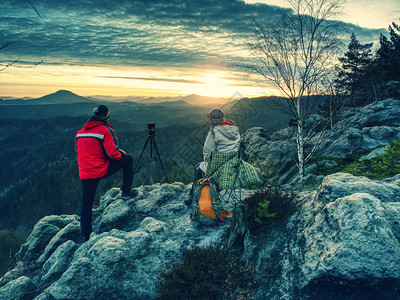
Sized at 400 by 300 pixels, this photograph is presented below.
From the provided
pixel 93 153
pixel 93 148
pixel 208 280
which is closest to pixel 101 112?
pixel 93 148

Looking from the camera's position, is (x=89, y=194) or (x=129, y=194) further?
(x=129, y=194)

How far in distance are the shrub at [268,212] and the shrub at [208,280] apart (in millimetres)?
800

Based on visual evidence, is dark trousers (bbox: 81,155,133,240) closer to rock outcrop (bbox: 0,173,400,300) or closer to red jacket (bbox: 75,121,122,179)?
red jacket (bbox: 75,121,122,179)

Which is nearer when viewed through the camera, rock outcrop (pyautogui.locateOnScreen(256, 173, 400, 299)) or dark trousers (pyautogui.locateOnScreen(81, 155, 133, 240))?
rock outcrop (pyautogui.locateOnScreen(256, 173, 400, 299))

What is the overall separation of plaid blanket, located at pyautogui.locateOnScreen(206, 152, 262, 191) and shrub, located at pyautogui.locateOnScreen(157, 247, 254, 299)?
1.71m

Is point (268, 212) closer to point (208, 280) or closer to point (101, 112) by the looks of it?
point (208, 280)

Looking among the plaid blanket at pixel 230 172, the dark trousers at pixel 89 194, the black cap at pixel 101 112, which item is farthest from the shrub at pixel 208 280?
the black cap at pixel 101 112

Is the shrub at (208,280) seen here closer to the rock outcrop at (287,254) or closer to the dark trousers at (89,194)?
the rock outcrop at (287,254)

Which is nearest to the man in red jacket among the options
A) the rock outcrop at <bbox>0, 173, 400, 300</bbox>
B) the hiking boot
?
the rock outcrop at <bbox>0, 173, 400, 300</bbox>

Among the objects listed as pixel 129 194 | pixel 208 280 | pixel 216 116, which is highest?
pixel 216 116

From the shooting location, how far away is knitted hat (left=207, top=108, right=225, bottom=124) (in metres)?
5.50

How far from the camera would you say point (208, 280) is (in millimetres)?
3482

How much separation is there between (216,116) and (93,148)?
10.2 ft

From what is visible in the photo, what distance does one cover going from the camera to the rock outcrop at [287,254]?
2707 millimetres
